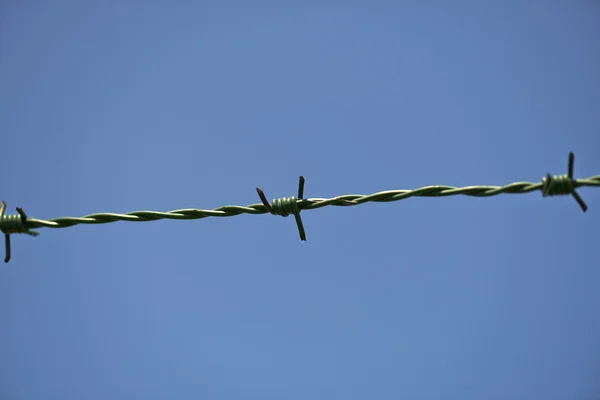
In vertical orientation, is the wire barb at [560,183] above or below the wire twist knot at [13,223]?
above

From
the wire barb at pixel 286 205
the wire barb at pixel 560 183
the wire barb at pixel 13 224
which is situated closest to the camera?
the wire barb at pixel 560 183

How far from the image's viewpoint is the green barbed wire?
11.2 feet

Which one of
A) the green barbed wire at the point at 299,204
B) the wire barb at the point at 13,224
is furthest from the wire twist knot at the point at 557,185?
the wire barb at the point at 13,224

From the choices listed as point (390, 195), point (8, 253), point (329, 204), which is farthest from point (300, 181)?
point (8, 253)

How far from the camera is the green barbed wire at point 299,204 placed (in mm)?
3412

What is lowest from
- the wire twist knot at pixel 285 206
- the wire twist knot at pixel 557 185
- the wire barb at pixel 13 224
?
the wire barb at pixel 13 224

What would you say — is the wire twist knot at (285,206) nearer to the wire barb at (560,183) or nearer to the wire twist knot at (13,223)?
the wire barb at (560,183)

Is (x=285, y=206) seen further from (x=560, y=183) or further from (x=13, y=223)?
(x=13, y=223)

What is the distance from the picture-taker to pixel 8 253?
4.00m

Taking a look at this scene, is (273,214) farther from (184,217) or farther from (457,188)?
(457,188)

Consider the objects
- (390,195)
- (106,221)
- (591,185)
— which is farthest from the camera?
(106,221)

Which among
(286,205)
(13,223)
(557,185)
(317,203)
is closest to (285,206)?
(286,205)

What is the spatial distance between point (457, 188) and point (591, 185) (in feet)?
2.20

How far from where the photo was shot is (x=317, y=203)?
3.79 m
